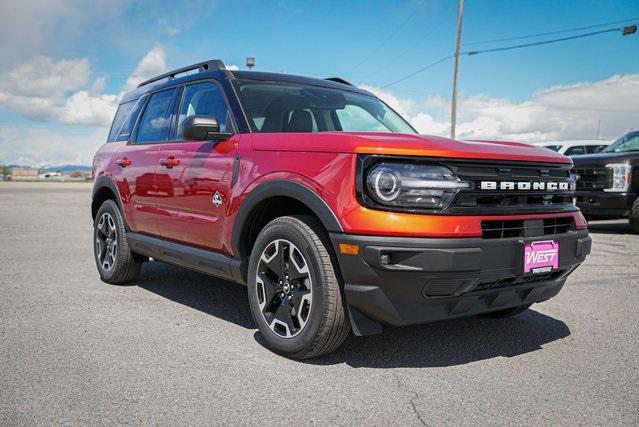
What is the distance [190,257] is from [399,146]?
6.59 feet

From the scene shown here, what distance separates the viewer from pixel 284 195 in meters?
3.31

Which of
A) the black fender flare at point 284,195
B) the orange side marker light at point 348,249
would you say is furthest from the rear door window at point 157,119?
the orange side marker light at point 348,249

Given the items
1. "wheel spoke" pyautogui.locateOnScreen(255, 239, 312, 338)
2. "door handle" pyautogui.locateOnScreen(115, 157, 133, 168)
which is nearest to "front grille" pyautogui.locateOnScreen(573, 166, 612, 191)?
"door handle" pyautogui.locateOnScreen(115, 157, 133, 168)

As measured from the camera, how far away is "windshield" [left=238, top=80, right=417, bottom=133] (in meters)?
4.00

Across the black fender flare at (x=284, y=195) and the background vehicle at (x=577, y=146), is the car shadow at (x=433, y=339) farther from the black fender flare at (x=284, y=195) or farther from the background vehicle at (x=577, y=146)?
the background vehicle at (x=577, y=146)

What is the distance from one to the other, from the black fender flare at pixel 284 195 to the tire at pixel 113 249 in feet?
6.49

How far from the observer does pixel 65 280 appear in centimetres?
557

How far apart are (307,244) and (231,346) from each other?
935 millimetres

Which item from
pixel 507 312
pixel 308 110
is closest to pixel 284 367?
pixel 507 312

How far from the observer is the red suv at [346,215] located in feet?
9.40

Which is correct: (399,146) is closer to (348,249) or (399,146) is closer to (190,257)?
(348,249)

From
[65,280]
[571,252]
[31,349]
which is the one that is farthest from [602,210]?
[31,349]

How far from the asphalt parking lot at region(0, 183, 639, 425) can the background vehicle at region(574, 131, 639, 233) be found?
4768mm

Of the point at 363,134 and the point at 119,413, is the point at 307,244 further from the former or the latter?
the point at 119,413
